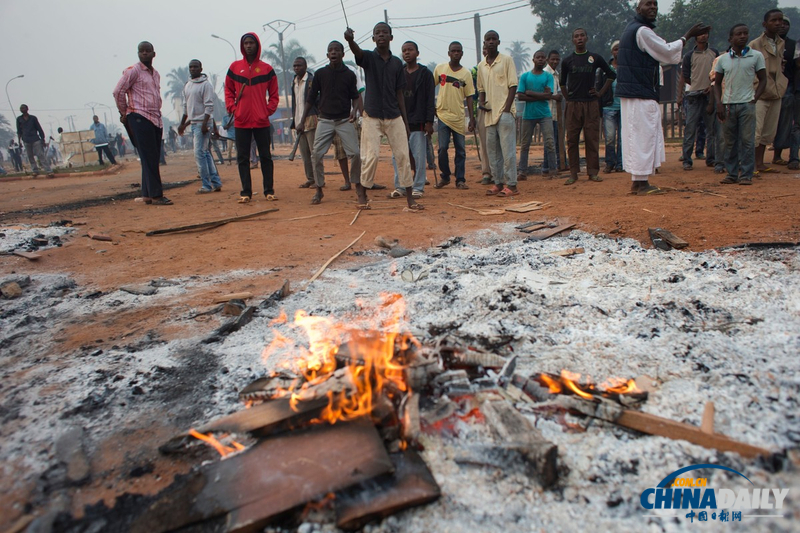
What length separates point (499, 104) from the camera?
6.77 meters

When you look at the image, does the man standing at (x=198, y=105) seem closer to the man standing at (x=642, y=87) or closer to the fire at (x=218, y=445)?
the man standing at (x=642, y=87)

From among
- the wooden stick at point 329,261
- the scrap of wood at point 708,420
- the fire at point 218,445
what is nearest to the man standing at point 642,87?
the wooden stick at point 329,261

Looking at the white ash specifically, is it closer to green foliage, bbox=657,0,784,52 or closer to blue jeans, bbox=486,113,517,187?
blue jeans, bbox=486,113,517,187

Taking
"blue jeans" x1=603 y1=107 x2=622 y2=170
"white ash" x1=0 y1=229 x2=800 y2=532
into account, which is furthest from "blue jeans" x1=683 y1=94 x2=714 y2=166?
"white ash" x1=0 y1=229 x2=800 y2=532

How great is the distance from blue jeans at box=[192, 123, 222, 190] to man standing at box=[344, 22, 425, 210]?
11.6 ft

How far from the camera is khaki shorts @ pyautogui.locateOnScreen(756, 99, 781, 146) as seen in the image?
23.2 feet

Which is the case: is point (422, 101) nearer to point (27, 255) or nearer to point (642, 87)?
point (642, 87)

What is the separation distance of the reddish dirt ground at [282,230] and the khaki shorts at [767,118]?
0.77 metres

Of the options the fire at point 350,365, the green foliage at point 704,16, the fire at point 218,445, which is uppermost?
the green foliage at point 704,16

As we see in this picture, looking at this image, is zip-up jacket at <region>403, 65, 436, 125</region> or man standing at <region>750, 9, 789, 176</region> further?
zip-up jacket at <region>403, 65, 436, 125</region>

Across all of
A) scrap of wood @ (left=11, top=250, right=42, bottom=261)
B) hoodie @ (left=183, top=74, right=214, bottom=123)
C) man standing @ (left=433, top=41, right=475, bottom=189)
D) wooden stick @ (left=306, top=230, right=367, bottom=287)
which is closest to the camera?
wooden stick @ (left=306, top=230, right=367, bottom=287)

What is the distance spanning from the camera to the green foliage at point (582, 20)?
117 ft

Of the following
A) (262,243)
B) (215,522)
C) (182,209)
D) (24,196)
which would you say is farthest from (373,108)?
(24,196)

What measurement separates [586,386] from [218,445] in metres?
1.55
